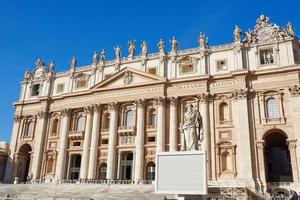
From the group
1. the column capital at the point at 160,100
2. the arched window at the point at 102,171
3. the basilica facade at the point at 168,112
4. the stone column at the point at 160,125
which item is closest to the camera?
the basilica facade at the point at 168,112

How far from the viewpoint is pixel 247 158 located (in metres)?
30.7

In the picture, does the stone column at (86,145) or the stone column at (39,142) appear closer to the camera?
the stone column at (86,145)

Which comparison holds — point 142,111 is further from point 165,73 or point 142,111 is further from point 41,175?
point 41,175

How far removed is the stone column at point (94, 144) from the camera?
120 ft

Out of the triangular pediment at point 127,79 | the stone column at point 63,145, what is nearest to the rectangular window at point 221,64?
the triangular pediment at point 127,79

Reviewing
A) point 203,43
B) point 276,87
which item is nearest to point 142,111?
point 203,43

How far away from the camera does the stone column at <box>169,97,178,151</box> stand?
34062 mm

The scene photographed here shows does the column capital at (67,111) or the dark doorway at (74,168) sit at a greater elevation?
the column capital at (67,111)

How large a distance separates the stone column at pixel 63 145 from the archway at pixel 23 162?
20.8 ft

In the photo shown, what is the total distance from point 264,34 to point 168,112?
13623mm

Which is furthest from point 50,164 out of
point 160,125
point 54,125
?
point 160,125

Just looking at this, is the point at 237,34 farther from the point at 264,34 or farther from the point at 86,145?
the point at 86,145

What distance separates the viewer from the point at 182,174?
50.1 ft

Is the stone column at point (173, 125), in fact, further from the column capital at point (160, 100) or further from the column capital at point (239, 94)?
the column capital at point (239, 94)
